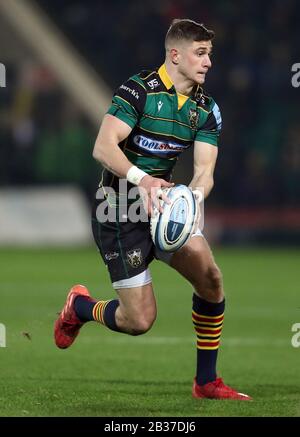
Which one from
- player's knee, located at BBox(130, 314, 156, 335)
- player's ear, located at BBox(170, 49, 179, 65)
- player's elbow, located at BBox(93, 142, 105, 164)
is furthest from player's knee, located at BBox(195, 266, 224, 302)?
player's ear, located at BBox(170, 49, 179, 65)

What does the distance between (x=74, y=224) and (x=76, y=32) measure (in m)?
5.81

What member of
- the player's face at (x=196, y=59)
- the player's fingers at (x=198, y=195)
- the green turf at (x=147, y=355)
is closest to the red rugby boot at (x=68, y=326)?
the green turf at (x=147, y=355)

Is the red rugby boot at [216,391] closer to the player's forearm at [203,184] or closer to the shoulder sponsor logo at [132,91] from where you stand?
the player's forearm at [203,184]

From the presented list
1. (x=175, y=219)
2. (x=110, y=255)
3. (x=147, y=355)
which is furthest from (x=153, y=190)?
(x=147, y=355)

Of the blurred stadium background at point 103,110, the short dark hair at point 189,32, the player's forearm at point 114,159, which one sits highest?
the short dark hair at point 189,32

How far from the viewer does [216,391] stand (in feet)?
22.9

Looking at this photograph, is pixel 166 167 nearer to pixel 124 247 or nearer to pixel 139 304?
pixel 124 247

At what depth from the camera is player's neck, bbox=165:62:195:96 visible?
7113mm

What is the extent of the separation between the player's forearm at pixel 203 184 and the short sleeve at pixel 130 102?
56 centimetres

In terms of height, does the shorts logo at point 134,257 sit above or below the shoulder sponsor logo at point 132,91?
below

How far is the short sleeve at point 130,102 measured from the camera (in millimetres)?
6902

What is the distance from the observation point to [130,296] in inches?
281

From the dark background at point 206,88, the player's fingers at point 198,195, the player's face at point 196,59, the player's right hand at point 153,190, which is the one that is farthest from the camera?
the dark background at point 206,88
